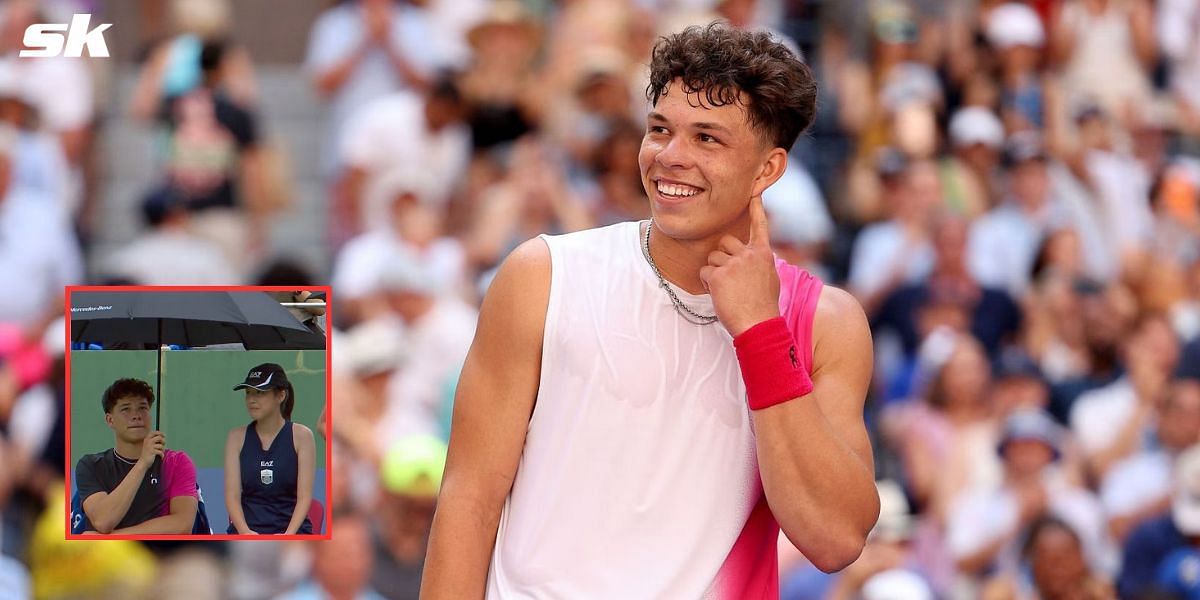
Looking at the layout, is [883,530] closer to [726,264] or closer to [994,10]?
[726,264]

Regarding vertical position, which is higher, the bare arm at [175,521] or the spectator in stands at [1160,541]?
the bare arm at [175,521]

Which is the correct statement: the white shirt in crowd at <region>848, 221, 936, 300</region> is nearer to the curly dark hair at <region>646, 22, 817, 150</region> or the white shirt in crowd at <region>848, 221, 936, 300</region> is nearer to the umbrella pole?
the curly dark hair at <region>646, 22, 817, 150</region>

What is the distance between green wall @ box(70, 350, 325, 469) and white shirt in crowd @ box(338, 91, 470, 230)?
13.9 feet

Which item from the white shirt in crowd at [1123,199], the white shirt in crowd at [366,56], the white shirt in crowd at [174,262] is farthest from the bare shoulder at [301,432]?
the white shirt in crowd at [1123,199]

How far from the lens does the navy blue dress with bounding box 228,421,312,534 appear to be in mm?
2803

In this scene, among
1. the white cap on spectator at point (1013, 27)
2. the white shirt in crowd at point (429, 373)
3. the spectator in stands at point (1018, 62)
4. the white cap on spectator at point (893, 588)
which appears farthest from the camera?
the white cap on spectator at point (1013, 27)

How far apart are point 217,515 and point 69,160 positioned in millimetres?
4559

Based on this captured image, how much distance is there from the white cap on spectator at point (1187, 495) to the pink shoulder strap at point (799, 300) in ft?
12.5

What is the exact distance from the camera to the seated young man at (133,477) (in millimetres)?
2770

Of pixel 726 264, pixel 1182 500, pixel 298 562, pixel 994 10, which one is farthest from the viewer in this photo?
pixel 994 10

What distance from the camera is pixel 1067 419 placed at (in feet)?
22.9

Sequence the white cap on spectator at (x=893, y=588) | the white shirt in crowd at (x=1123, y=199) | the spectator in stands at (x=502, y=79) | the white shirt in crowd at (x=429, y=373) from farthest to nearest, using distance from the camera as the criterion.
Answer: the white shirt in crowd at (x=1123, y=199) < the spectator in stands at (x=502, y=79) < the white shirt in crowd at (x=429, y=373) < the white cap on spectator at (x=893, y=588)

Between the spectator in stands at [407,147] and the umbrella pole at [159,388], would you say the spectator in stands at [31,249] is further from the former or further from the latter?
the umbrella pole at [159,388]

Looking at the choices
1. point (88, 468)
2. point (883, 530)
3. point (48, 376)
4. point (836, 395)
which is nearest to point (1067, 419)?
point (883, 530)
